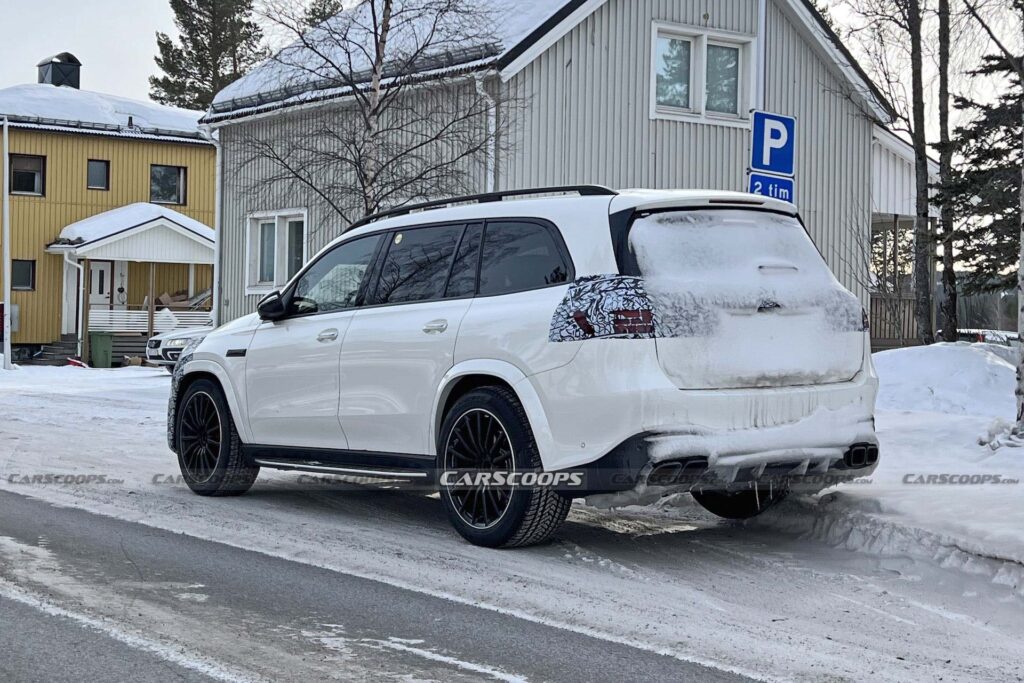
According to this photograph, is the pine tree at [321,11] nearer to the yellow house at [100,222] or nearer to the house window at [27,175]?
the yellow house at [100,222]

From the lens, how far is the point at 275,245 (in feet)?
80.8

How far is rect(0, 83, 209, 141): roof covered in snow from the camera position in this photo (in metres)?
39.6

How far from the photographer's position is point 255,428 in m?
8.86

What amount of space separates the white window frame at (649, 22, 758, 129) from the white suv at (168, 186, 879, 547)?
45.1ft

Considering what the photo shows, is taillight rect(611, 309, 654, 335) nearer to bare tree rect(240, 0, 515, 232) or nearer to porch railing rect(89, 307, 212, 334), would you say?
bare tree rect(240, 0, 515, 232)

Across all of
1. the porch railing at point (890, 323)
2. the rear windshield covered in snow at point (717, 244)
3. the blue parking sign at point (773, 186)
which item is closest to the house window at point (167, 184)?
the porch railing at point (890, 323)

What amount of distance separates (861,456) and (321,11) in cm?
1301

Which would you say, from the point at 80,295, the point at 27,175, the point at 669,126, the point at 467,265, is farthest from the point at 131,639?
the point at 27,175

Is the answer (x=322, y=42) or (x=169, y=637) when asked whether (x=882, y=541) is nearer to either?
→ (x=169, y=637)

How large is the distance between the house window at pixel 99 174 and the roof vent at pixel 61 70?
8285 mm

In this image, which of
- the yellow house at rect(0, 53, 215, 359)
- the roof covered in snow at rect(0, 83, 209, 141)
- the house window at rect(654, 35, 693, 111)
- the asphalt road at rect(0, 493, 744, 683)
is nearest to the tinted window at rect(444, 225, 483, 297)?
the asphalt road at rect(0, 493, 744, 683)

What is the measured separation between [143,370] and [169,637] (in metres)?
25.4

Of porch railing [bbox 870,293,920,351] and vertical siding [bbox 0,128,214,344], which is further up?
vertical siding [bbox 0,128,214,344]

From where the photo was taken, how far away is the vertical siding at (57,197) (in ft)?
128
